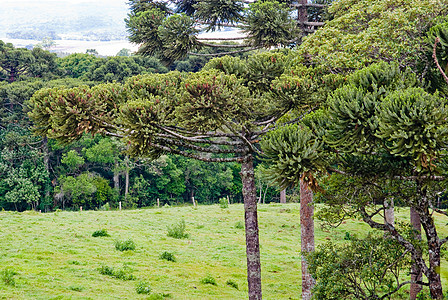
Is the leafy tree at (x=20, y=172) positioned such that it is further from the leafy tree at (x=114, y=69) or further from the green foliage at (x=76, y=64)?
the green foliage at (x=76, y=64)

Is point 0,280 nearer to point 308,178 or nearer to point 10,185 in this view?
point 308,178

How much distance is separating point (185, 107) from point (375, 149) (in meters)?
4.25

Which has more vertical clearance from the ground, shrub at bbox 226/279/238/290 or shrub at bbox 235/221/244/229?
shrub at bbox 235/221/244/229

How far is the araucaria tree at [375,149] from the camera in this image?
7.22 m

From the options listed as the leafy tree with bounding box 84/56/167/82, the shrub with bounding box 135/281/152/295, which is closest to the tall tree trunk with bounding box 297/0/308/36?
the shrub with bounding box 135/281/152/295

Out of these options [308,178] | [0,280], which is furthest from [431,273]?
[0,280]

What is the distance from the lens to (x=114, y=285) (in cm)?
1431

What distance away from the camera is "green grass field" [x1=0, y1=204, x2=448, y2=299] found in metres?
13.8

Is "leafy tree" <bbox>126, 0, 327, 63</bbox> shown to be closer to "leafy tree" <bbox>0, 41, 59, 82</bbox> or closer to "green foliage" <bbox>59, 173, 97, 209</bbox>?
"green foliage" <bbox>59, 173, 97, 209</bbox>

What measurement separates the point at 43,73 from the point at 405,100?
205 feet

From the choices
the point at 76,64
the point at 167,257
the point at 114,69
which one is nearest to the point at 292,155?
the point at 167,257

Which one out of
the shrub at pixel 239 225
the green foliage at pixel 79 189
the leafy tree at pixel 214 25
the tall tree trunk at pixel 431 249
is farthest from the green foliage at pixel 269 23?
the green foliage at pixel 79 189

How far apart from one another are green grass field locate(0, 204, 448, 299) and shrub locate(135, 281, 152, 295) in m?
0.19

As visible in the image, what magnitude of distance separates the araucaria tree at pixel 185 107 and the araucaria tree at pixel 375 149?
173cm
